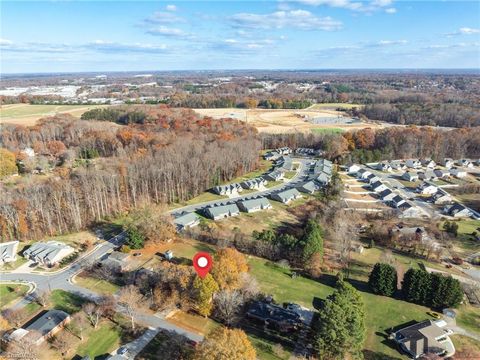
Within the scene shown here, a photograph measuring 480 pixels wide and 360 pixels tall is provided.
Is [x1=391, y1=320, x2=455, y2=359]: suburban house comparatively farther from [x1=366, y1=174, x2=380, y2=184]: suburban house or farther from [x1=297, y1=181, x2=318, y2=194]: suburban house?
[x1=366, y1=174, x2=380, y2=184]: suburban house

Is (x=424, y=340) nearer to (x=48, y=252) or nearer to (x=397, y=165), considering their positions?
(x=48, y=252)

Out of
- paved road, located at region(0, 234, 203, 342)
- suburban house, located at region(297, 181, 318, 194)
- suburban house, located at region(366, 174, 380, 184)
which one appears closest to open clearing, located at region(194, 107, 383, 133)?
suburban house, located at region(366, 174, 380, 184)

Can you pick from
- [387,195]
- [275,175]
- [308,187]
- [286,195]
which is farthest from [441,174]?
[286,195]

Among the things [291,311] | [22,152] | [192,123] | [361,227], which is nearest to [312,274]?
[291,311]

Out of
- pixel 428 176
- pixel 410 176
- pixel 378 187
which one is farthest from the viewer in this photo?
pixel 428 176

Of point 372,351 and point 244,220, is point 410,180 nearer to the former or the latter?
point 244,220

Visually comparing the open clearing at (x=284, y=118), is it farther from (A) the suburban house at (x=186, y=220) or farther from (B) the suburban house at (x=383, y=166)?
(A) the suburban house at (x=186, y=220)

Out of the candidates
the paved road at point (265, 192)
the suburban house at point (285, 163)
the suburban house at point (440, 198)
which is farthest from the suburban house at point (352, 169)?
the suburban house at point (440, 198)
